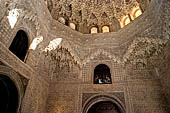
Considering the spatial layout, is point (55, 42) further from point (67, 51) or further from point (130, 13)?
point (130, 13)

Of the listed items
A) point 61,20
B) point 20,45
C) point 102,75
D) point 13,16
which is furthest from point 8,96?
point 61,20

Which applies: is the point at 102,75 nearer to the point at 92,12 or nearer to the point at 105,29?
the point at 105,29

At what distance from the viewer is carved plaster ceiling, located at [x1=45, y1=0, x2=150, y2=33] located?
8.59m

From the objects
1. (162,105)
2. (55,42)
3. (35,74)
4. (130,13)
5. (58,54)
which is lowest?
(162,105)

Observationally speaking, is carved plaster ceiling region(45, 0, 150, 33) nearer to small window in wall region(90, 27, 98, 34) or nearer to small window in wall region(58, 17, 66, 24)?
small window in wall region(58, 17, 66, 24)

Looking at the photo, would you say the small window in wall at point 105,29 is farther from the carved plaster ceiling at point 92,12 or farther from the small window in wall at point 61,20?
the small window in wall at point 61,20

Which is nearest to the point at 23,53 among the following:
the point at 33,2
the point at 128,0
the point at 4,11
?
the point at 4,11

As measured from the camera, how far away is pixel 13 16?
466cm

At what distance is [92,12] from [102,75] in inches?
187

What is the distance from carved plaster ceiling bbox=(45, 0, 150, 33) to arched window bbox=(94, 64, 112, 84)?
9.39 ft

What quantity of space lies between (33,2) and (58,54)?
2.84m

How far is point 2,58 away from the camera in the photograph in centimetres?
407

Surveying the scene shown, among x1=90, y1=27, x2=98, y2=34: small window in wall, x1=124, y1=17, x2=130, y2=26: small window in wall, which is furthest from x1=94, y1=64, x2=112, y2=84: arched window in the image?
x1=124, y1=17, x2=130, y2=26: small window in wall

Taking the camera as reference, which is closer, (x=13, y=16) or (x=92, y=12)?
(x=13, y=16)
